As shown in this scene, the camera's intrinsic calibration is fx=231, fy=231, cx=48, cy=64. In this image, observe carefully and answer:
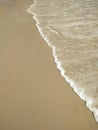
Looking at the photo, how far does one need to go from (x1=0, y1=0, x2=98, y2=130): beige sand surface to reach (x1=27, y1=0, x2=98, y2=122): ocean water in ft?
0.33

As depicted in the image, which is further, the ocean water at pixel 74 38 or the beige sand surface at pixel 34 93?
the ocean water at pixel 74 38

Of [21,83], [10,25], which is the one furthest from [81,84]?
[10,25]

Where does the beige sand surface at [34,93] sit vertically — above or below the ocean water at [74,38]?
above

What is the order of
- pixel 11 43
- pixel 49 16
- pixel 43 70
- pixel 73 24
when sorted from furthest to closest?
pixel 49 16, pixel 73 24, pixel 11 43, pixel 43 70

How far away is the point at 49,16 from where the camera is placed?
5.12 meters

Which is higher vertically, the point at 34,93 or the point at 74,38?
the point at 34,93

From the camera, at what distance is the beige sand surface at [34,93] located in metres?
2.10

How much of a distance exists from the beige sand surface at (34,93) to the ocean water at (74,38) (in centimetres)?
10

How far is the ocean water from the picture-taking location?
255 centimetres

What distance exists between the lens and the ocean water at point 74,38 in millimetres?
2553

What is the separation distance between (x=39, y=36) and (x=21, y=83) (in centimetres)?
149

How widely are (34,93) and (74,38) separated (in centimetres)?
162

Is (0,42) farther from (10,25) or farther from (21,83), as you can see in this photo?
(21,83)

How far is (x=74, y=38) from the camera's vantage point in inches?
150
